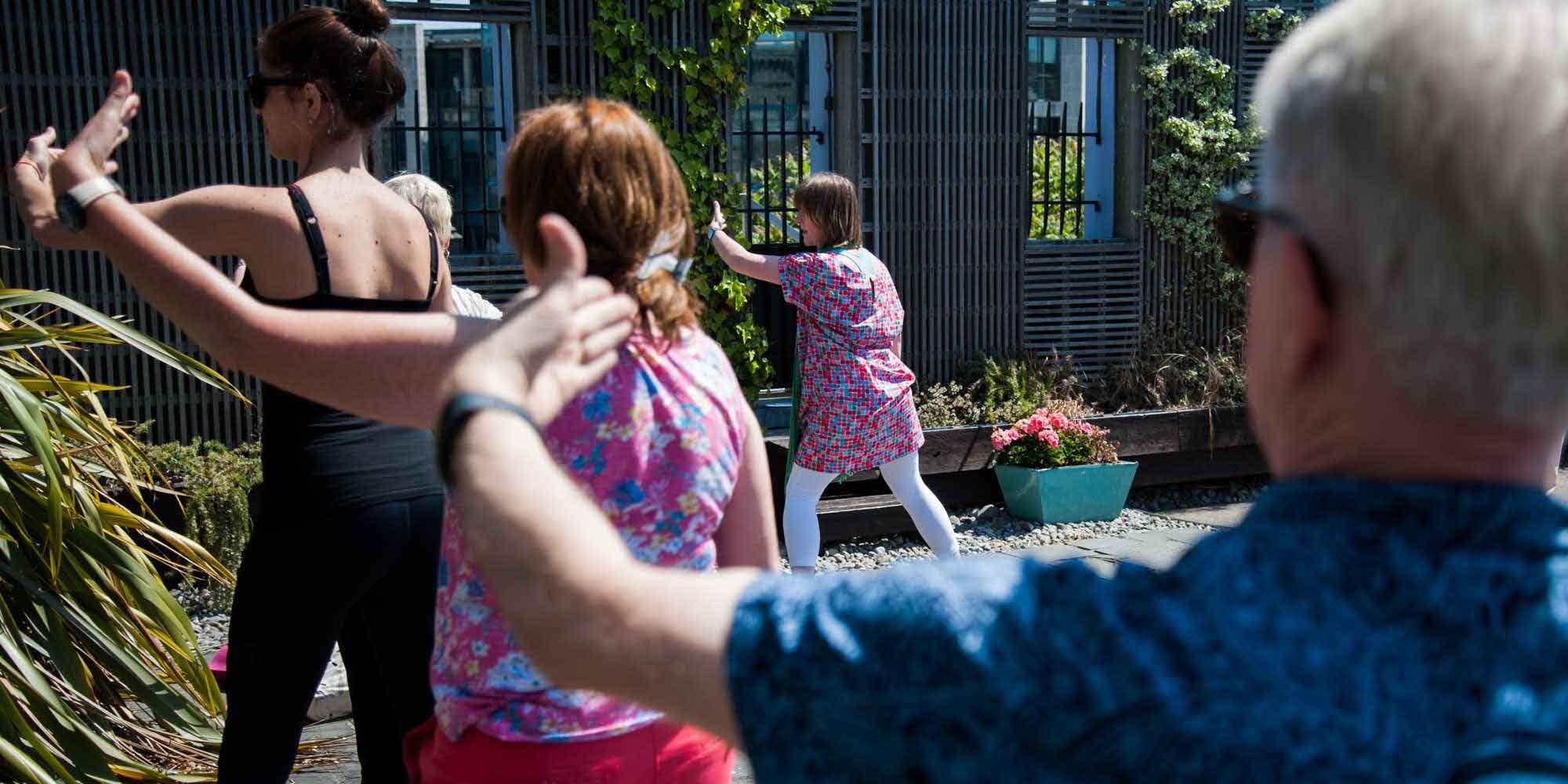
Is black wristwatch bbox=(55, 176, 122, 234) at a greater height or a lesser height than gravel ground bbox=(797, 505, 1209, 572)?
greater

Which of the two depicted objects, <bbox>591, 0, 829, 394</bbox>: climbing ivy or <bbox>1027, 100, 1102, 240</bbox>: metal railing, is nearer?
<bbox>591, 0, 829, 394</bbox>: climbing ivy

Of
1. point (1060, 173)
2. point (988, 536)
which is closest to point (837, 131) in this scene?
point (1060, 173)

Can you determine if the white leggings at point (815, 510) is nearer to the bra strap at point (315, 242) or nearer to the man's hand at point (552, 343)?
the bra strap at point (315, 242)

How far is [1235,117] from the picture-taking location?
388 inches

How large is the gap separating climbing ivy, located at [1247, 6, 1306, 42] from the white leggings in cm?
537

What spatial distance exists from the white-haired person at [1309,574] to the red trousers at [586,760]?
0.91m

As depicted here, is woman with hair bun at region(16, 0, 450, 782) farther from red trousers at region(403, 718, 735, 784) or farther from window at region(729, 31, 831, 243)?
window at region(729, 31, 831, 243)

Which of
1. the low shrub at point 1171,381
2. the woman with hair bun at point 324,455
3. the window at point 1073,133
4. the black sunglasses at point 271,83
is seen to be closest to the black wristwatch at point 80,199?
the woman with hair bun at point 324,455

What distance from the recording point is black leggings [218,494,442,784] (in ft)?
8.44

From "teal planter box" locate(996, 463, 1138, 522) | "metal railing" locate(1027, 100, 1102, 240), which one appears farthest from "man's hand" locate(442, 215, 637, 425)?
"metal railing" locate(1027, 100, 1102, 240)

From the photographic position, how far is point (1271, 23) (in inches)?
391

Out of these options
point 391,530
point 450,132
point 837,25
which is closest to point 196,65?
point 450,132

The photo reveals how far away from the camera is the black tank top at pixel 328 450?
261 cm

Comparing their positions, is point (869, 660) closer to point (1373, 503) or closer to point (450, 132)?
point (1373, 503)
